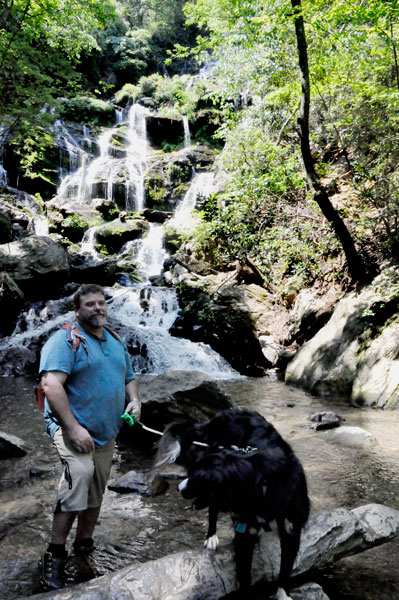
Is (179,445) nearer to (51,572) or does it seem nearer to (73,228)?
(51,572)

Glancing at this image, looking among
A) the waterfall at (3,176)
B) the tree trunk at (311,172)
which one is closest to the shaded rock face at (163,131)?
the waterfall at (3,176)

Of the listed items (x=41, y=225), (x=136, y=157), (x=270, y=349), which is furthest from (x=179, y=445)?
(x=136, y=157)

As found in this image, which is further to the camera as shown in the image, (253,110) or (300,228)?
(253,110)

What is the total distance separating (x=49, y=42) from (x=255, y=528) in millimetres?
12179

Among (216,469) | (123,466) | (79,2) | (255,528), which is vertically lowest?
(123,466)

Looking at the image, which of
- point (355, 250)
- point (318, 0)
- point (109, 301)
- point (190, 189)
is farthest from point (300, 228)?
point (190, 189)

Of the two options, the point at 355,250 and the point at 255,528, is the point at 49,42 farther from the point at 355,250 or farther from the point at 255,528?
the point at 255,528

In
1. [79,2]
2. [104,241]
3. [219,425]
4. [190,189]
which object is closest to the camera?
[219,425]

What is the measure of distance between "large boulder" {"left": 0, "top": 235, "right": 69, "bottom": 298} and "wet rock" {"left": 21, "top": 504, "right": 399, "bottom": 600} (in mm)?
12914

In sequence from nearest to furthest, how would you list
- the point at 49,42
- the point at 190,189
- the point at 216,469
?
the point at 216,469 → the point at 49,42 → the point at 190,189

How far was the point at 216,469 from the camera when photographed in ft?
6.82

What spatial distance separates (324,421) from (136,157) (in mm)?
25896

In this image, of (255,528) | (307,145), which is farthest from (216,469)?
(307,145)

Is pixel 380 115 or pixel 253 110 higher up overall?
pixel 253 110
